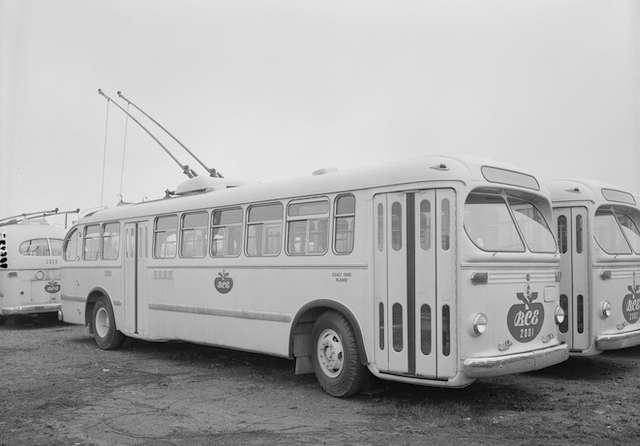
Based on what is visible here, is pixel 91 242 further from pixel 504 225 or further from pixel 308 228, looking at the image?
pixel 504 225

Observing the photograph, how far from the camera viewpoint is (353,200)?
8289 millimetres

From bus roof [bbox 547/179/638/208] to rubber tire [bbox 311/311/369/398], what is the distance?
3.84 meters

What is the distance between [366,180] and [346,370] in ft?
7.28

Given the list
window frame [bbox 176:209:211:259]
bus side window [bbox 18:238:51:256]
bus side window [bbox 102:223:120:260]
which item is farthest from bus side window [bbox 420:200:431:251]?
bus side window [bbox 18:238:51:256]

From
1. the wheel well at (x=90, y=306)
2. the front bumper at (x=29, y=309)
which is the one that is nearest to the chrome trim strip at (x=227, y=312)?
the wheel well at (x=90, y=306)

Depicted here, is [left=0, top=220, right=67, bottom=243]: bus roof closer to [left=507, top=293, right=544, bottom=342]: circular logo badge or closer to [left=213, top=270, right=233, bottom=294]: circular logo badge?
[left=213, top=270, right=233, bottom=294]: circular logo badge

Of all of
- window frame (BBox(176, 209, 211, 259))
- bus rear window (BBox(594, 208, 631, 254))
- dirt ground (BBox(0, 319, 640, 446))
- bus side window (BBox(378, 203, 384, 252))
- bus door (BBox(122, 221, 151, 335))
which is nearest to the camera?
dirt ground (BBox(0, 319, 640, 446))

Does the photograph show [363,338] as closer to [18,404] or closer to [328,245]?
[328,245]

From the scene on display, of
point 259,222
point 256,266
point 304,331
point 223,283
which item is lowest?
point 304,331

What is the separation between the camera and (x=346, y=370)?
810 cm

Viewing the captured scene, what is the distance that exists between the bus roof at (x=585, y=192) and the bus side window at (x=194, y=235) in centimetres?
518

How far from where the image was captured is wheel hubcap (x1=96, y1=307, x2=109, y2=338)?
1327cm

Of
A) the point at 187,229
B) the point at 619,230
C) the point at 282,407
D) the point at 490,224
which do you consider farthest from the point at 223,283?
the point at 619,230

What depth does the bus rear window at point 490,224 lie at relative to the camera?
7484 mm
